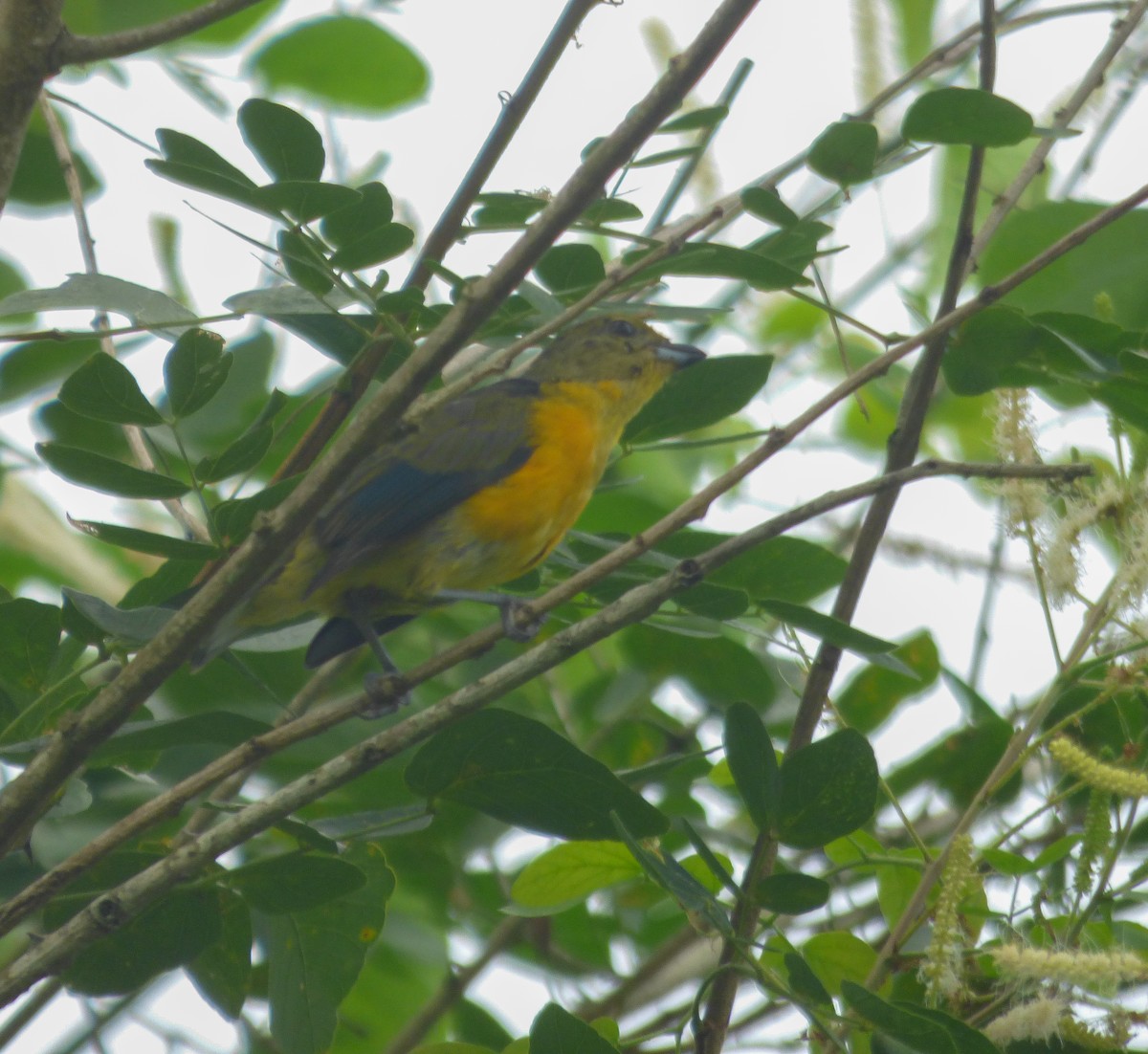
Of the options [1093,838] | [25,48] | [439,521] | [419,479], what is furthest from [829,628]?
[419,479]

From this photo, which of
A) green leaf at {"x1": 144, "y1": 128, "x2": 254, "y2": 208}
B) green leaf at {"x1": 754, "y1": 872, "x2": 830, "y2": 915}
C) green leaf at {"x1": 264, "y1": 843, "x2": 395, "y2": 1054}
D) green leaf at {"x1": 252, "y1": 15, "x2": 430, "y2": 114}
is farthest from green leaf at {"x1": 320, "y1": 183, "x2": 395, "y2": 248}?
green leaf at {"x1": 252, "y1": 15, "x2": 430, "y2": 114}

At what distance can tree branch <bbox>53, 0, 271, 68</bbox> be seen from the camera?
2.59m

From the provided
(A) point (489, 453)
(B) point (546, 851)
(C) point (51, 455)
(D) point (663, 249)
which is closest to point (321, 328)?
(C) point (51, 455)

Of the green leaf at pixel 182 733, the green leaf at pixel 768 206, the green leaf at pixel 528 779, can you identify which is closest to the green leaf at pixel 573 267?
the green leaf at pixel 768 206

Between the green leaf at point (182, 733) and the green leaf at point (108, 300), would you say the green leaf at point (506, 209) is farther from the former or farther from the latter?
the green leaf at point (182, 733)

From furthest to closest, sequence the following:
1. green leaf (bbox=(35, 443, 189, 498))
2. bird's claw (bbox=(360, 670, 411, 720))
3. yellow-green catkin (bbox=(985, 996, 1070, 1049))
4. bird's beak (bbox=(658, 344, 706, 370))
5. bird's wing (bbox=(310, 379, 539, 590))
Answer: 1. bird's beak (bbox=(658, 344, 706, 370))
2. bird's wing (bbox=(310, 379, 539, 590))
3. bird's claw (bbox=(360, 670, 411, 720))
4. green leaf (bbox=(35, 443, 189, 498))
5. yellow-green catkin (bbox=(985, 996, 1070, 1049))

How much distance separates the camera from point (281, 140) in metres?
2.67

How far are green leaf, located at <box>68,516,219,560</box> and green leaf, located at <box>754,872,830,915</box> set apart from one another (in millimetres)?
1235

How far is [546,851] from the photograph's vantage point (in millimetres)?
3061

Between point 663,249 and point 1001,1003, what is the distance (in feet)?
4.65

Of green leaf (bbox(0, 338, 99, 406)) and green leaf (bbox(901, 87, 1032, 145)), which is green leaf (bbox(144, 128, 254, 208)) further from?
green leaf (bbox(0, 338, 99, 406))

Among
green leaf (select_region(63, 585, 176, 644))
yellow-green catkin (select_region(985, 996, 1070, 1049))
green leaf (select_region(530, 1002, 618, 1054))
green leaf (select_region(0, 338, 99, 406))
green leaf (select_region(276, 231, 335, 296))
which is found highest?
green leaf (select_region(0, 338, 99, 406))

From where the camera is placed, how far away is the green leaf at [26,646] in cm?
288

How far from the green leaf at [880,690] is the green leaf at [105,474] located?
1.85m
